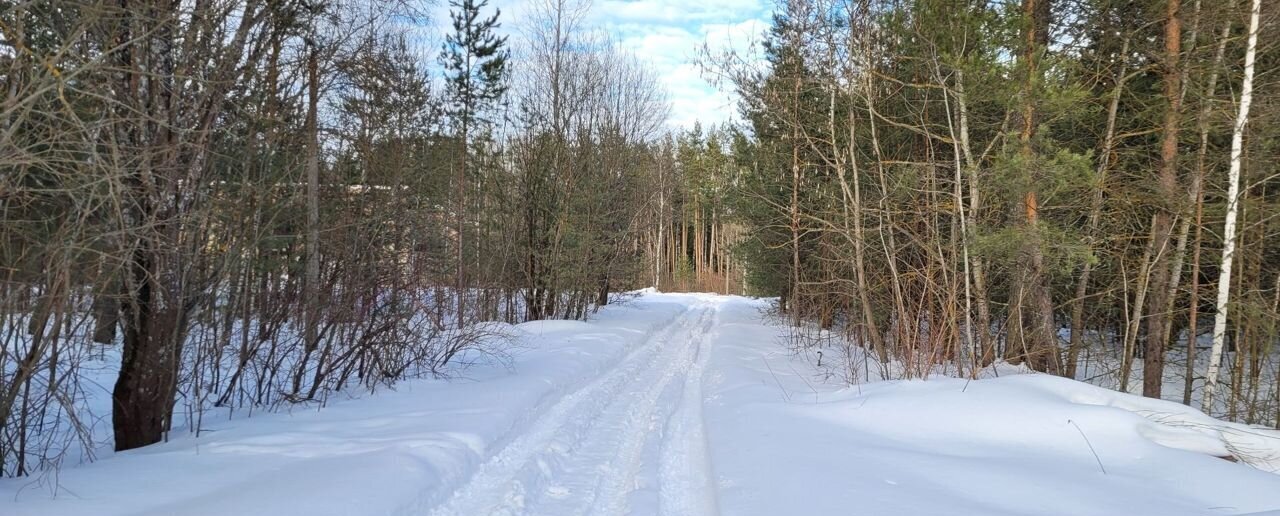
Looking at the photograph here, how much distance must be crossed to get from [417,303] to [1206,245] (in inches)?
498

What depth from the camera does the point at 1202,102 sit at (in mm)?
8578

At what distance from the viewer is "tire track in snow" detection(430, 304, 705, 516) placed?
436cm

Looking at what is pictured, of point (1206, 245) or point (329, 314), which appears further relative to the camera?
point (1206, 245)

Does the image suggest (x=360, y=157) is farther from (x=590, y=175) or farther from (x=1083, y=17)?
(x=1083, y=17)

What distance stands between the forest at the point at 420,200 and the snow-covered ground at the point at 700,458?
0.96m

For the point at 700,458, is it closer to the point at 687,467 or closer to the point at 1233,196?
the point at 687,467

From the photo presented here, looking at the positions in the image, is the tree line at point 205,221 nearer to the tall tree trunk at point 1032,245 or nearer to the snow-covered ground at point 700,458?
the snow-covered ground at point 700,458

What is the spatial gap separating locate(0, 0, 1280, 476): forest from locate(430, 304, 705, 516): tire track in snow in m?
2.29

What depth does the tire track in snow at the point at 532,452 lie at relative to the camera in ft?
14.3

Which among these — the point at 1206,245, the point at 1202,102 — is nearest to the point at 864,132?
the point at 1202,102

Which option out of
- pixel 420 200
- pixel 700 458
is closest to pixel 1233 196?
pixel 700 458

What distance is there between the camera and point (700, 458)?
5.56 m

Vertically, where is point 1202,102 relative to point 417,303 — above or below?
above

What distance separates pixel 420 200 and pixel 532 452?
4.99 meters
